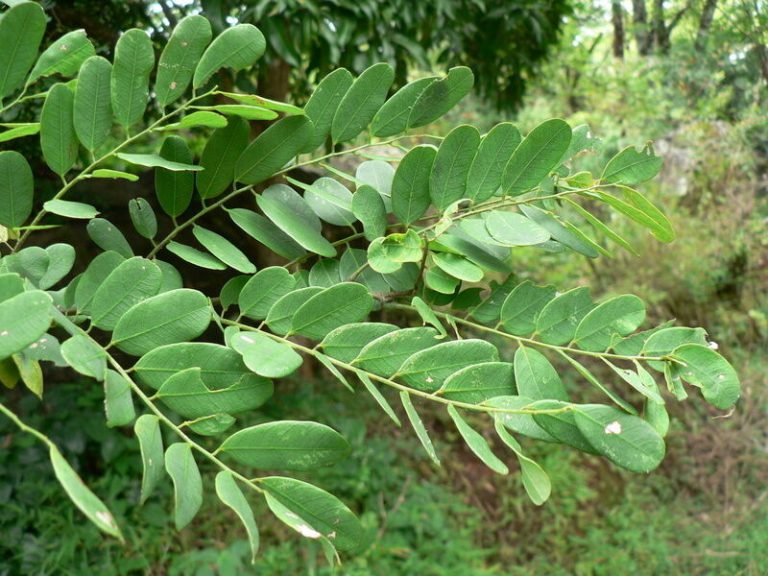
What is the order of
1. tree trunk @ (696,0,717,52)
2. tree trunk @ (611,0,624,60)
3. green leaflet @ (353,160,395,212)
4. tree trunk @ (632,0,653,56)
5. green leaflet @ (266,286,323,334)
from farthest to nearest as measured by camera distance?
tree trunk @ (611,0,624,60)
tree trunk @ (632,0,653,56)
tree trunk @ (696,0,717,52)
green leaflet @ (353,160,395,212)
green leaflet @ (266,286,323,334)

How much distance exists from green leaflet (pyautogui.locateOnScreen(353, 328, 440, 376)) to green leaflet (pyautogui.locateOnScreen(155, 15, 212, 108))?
242 mm

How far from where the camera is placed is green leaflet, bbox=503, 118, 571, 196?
47 cm

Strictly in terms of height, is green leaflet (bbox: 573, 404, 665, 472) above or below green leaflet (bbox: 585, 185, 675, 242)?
below

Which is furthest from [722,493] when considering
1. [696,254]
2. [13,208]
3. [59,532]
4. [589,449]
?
[13,208]

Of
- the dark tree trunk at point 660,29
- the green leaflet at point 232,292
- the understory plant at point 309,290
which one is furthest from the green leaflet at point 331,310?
the dark tree trunk at point 660,29

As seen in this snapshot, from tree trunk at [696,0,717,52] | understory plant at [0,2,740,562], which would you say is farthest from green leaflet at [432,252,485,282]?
tree trunk at [696,0,717,52]

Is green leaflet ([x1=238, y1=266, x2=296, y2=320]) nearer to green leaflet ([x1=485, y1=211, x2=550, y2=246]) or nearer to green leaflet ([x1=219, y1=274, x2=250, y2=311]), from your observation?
green leaflet ([x1=219, y1=274, x2=250, y2=311])

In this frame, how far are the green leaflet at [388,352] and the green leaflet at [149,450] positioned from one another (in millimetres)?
131

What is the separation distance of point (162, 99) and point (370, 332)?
24 centimetres

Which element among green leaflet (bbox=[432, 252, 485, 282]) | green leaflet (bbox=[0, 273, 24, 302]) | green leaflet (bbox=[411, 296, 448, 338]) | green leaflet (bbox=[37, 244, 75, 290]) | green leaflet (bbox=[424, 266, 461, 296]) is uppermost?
green leaflet (bbox=[0, 273, 24, 302])

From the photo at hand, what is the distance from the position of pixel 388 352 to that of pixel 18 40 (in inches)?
12.7

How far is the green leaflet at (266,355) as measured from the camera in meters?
0.38

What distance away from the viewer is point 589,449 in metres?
0.38

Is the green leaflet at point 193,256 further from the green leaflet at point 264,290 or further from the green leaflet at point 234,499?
the green leaflet at point 234,499
